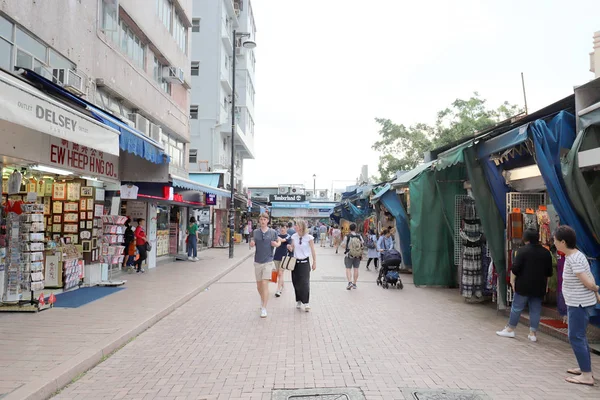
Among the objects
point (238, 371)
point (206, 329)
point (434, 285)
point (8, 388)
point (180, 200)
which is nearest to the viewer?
point (8, 388)

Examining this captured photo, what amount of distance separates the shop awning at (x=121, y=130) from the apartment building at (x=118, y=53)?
1.72 meters

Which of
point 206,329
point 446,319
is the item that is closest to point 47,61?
point 206,329

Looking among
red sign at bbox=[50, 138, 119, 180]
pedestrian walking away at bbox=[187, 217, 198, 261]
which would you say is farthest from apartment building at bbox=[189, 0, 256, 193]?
red sign at bbox=[50, 138, 119, 180]

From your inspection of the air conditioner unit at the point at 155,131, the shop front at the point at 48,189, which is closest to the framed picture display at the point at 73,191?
the shop front at the point at 48,189

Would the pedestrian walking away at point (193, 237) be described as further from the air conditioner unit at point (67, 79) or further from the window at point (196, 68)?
the window at point (196, 68)

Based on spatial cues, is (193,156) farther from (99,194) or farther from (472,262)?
(472,262)

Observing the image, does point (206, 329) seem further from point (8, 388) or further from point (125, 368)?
point (8, 388)

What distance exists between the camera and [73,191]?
10.5m

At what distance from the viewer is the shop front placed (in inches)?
210

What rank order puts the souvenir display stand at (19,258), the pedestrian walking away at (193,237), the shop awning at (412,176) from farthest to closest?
the pedestrian walking away at (193,237) → the shop awning at (412,176) → the souvenir display stand at (19,258)

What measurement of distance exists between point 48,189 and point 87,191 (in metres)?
0.91

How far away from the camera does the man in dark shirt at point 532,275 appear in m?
6.41

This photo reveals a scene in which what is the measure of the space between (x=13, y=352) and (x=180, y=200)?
12.1 m

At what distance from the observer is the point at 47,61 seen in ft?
30.0
